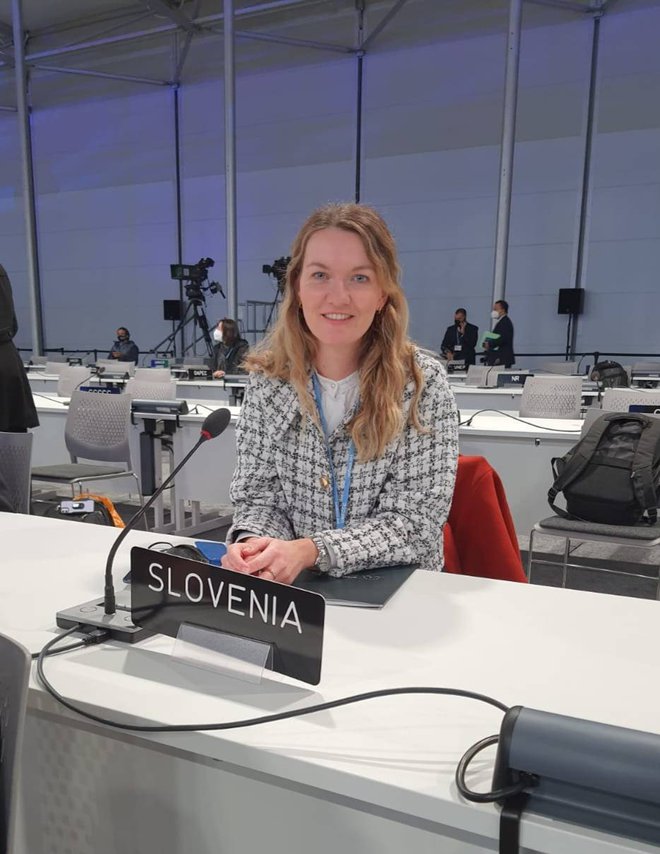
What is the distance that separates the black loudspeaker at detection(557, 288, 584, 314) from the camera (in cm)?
805

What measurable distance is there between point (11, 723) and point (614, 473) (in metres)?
2.25

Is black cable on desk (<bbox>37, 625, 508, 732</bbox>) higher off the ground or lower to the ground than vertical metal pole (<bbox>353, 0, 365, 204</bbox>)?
lower

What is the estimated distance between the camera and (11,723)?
589 millimetres

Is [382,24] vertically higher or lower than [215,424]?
higher

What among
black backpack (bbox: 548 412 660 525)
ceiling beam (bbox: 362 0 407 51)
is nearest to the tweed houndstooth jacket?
black backpack (bbox: 548 412 660 525)

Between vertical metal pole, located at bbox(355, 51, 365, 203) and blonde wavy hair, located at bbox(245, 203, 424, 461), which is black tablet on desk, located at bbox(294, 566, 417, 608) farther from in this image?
vertical metal pole, located at bbox(355, 51, 365, 203)

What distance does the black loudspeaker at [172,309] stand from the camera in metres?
10.0

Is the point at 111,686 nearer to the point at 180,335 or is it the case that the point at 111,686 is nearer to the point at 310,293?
the point at 310,293

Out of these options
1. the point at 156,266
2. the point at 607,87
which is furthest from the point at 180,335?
the point at 607,87

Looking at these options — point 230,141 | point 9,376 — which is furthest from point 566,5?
point 9,376

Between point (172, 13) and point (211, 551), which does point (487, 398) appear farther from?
point (172, 13)

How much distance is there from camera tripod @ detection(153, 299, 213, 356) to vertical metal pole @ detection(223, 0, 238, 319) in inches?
53.8

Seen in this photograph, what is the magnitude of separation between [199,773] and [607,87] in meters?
9.04

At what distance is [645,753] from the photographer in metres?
0.53
